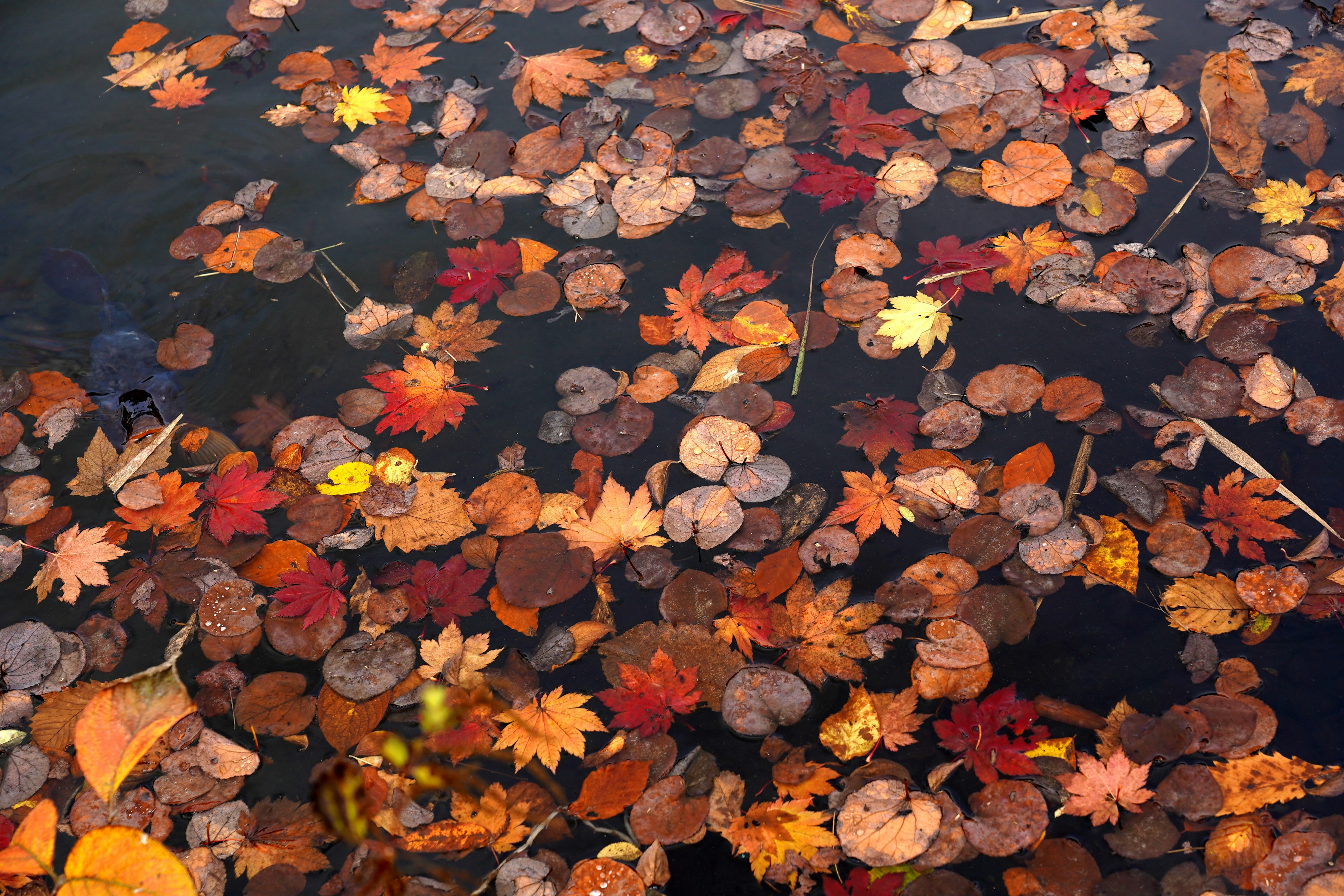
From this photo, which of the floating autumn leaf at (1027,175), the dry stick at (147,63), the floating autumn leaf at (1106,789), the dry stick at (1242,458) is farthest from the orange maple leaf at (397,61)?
the floating autumn leaf at (1106,789)

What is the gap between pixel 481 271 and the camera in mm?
3002

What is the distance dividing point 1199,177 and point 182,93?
14.2 feet

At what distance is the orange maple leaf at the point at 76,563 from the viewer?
2.43m

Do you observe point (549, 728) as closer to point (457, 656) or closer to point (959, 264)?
point (457, 656)

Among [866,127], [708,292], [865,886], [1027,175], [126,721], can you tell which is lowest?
[865,886]

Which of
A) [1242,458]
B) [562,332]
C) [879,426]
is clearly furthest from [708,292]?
[1242,458]

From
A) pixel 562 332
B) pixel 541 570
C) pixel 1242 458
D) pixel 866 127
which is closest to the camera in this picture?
pixel 541 570

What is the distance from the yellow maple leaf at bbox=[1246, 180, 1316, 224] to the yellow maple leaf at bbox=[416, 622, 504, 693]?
3079mm

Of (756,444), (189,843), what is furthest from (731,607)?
(189,843)

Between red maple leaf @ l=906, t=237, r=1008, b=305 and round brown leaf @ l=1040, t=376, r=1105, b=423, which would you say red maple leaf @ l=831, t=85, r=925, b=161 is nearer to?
red maple leaf @ l=906, t=237, r=1008, b=305

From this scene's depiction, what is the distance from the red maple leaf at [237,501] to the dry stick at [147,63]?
2411mm

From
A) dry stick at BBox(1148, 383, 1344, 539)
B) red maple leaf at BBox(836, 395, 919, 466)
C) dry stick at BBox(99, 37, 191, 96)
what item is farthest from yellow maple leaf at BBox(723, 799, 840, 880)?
dry stick at BBox(99, 37, 191, 96)

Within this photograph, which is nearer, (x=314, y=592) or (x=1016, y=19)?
(x=314, y=592)

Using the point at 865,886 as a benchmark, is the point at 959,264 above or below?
above
